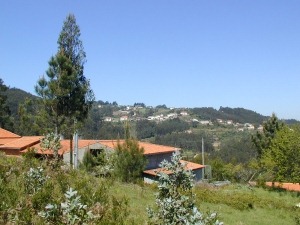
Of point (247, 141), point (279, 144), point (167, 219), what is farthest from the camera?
point (247, 141)

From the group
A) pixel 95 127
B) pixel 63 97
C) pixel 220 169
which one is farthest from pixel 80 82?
pixel 95 127

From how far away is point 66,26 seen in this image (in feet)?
107

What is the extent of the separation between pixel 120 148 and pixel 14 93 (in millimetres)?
111451

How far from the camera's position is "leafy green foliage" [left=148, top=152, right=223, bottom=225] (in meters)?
5.61

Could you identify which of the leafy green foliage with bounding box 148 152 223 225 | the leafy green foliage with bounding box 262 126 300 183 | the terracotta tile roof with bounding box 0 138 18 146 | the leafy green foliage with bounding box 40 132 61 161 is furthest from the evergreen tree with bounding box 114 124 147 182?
the leafy green foliage with bounding box 148 152 223 225

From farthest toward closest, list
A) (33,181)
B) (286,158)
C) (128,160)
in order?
1. (286,158)
2. (128,160)
3. (33,181)

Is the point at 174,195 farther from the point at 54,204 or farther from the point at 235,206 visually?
the point at 235,206

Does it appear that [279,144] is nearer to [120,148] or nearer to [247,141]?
[120,148]

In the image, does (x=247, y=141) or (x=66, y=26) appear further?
(x=247, y=141)

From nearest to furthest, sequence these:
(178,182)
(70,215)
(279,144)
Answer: (70,215) → (178,182) → (279,144)

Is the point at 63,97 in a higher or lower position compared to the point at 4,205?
higher

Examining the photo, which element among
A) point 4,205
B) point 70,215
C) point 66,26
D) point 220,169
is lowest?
point 220,169

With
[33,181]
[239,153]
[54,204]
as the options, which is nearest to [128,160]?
[33,181]

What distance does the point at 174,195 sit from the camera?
19.8ft
